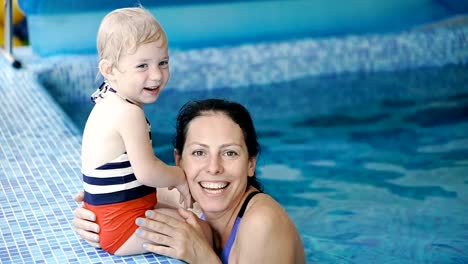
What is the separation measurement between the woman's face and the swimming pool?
1.47 meters

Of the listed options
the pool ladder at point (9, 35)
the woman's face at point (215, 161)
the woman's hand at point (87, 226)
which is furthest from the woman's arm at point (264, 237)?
the pool ladder at point (9, 35)

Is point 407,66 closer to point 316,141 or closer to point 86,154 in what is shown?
point 316,141

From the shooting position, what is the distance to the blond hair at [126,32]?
8.45 feet

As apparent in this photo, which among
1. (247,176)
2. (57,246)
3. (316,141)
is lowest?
(316,141)

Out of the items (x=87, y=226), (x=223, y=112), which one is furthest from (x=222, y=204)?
(x=87, y=226)

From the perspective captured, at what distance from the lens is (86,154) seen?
271cm

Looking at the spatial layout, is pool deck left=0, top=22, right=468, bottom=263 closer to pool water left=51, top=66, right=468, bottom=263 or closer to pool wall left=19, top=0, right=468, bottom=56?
pool water left=51, top=66, right=468, bottom=263

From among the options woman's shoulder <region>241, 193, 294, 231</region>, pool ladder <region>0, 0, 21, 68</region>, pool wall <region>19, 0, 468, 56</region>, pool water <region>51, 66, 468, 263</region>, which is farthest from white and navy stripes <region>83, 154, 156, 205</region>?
pool wall <region>19, 0, 468, 56</region>

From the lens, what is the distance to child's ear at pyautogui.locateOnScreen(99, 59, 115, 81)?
8.67ft

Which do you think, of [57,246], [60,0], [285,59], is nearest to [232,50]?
[285,59]

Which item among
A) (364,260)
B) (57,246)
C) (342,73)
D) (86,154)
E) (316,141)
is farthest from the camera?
(342,73)

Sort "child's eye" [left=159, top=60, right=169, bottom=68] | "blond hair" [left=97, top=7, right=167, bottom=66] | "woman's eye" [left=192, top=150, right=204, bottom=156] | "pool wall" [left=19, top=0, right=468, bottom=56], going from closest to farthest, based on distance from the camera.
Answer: "blond hair" [left=97, top=7, right=167, bottom=66], "child's eye" [left=159, top=60, right=169, bottom=68], "woman's eye" [left=192, top=150, right=204, bottom=156], "pool wall" [left=19, top=0, right=468, bottom=56]

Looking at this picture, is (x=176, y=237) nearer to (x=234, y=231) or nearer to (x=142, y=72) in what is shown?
(x=234, y=231)

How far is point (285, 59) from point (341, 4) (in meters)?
1.02
